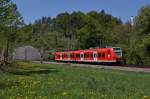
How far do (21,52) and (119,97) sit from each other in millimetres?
121760

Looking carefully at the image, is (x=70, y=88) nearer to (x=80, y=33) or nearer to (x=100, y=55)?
(x=100, y=55)

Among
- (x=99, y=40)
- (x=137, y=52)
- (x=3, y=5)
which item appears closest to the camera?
(x=3, y=5)

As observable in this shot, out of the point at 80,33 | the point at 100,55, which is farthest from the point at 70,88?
the point at 80,33

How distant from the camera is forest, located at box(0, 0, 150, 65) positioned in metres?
61.5

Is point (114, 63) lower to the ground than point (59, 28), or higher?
lower

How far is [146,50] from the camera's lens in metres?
72.5

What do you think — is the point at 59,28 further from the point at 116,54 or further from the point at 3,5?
the point at 3,5

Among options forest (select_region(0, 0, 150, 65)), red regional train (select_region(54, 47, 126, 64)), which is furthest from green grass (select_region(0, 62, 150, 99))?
red regional train (select_region(54, 47, 126, 64))

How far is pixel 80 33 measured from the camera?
126875mm

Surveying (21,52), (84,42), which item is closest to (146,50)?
(84,42)

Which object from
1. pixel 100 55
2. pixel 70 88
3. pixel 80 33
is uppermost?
pixel 80 33

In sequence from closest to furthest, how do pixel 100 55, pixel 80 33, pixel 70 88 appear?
pixel 70 88
pixel 100 55
pixel 80 33

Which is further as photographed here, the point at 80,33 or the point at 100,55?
the point at 80,33

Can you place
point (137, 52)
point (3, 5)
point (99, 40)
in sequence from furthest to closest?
point (99, 40) → point (137, 52) → point (3, 5)
